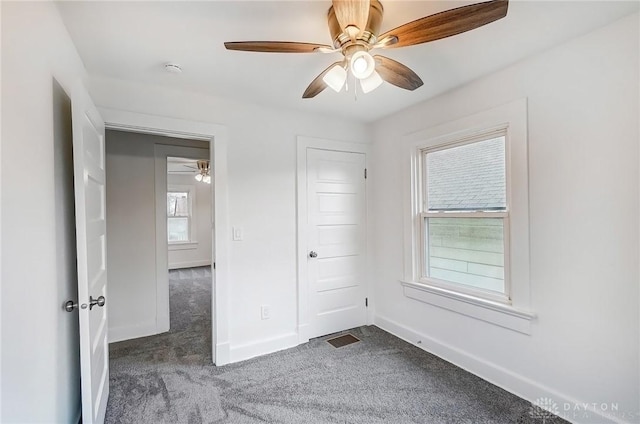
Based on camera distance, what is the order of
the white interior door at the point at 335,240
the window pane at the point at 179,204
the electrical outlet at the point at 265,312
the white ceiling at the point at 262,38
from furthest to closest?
1. the window pane at the point at 179,204
2. the white interior door at the point at 335,240
3. the electrical outlet at the point at 265,312
4. the white ceiling at the point at 262,38

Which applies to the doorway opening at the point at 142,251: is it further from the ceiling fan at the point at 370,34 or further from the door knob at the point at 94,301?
the ceiling fan at the point at 370,34

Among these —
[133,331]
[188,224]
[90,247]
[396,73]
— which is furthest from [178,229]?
[396,73]

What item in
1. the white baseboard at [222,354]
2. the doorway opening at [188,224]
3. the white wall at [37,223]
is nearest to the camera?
the white wall at [37,223]

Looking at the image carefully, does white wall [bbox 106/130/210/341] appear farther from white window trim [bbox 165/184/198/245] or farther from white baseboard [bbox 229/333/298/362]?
white window trim [bbox 165/184/198/245]

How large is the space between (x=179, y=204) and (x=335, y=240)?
5.67 metres

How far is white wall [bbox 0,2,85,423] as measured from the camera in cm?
104

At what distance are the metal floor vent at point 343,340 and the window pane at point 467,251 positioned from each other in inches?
40.1

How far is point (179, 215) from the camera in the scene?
297 inches

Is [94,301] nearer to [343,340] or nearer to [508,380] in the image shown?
[343,340]

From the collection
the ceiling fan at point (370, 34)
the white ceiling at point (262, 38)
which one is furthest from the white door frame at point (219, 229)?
the ceiling fan at point (370, 34)

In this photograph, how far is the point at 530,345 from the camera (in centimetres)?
207

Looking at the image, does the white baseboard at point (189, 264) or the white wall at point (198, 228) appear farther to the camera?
the white wall at point (198, 228)

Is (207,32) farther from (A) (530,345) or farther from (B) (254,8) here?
(A) (530,345)

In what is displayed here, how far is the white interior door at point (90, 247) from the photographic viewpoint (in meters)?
1.44
